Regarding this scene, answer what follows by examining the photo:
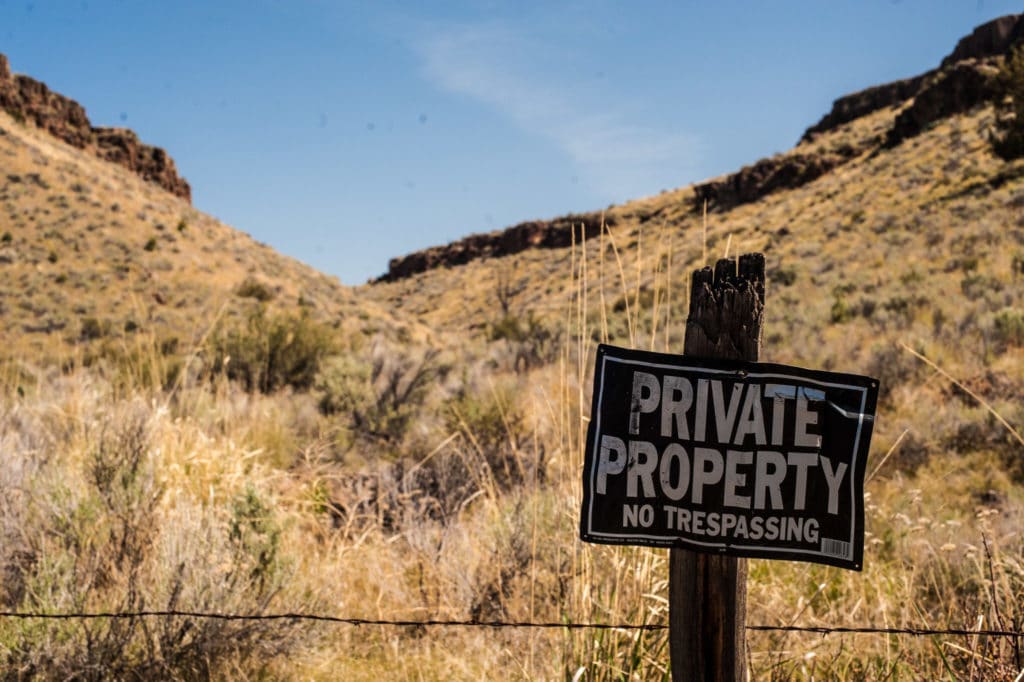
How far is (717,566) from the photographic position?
143 cm

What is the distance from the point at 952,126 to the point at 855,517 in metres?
38.5

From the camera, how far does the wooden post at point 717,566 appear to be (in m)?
1.41

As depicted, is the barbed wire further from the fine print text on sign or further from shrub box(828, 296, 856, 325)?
shrub box(828, 296, 856, 325)

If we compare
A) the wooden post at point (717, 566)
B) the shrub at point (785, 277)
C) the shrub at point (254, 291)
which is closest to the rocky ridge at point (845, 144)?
the shrub at point (785, 277)

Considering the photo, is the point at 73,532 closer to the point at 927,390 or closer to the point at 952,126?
the point at 927,390

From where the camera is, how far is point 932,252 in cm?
1355

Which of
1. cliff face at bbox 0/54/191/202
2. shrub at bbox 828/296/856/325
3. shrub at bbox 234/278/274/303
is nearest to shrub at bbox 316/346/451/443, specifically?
shrub at bbox 828/296/856/325

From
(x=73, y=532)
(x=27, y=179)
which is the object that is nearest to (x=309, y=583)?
(x=73, y=532)

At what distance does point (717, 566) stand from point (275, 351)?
866cm

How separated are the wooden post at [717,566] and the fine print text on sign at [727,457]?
55 millimetres

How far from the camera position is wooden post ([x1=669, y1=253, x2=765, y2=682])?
4.63 ft

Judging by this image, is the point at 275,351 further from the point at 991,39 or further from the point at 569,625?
the point at 991,39

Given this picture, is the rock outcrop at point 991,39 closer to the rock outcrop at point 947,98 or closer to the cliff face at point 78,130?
the rock outcrop at point 947,98

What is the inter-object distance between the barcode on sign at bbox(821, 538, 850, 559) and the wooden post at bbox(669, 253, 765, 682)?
18 cm
